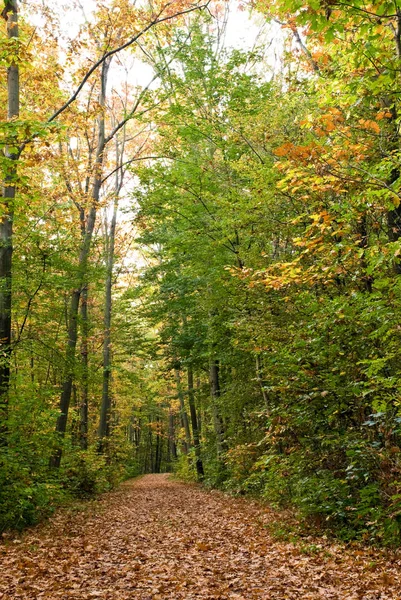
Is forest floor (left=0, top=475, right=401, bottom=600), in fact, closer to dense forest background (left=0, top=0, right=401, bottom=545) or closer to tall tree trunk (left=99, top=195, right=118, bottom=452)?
dense forest background (left=0, top=0, right=401, bottom=545)

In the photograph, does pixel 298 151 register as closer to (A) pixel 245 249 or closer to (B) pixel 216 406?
(A) pixel 245 249

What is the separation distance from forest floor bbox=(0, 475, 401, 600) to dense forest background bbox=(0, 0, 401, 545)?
2.47ft

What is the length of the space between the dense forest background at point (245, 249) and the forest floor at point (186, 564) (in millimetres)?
754

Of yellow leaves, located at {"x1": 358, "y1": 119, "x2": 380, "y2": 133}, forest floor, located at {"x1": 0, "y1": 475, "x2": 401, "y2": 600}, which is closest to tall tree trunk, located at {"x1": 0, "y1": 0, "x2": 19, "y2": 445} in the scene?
forest floor, located at {"x1": 0, "y1": 475, "x2": 401, "y2": 600}

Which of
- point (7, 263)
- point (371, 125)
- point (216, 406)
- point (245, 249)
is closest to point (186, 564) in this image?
point (371, 125)

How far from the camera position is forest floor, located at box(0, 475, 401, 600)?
5.05 meters

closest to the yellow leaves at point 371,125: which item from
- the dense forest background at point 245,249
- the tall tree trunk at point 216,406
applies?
the dense forest background at point 245,249

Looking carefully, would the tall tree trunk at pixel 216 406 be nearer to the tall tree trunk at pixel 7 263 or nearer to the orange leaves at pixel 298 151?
the tall tree trunk at pixel 7 263

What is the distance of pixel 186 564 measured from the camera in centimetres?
639

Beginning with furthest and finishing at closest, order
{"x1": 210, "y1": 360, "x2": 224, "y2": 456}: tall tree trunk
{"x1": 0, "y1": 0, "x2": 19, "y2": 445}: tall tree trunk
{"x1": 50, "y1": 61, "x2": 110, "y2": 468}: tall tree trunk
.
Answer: {"x1": 210, "y1": 360, "x2": 224, "y2": 456}: tall tree trunk
{"x1": 50, "y1": 61, "x2": 110, "y2": 468}: tall tree trunk
{"x1": 0, "y1": 0, "x2": 19, "y2": 445}: tall tree trunk

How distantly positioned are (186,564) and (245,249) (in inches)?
349

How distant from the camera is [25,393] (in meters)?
9.95

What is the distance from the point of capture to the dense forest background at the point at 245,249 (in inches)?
247

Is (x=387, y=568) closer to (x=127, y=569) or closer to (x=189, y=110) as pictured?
(x=127, y=569)
